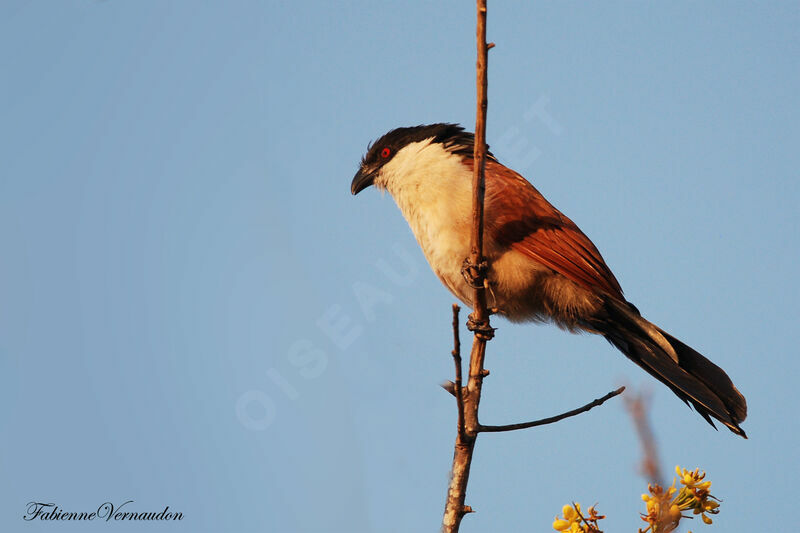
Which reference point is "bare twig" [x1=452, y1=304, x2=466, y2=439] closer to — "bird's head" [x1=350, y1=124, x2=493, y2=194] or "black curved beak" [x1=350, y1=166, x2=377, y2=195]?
"bird's head" [x1=350, y1=124, x2=493, y2=194]

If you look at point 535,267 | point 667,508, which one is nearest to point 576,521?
point 667,508

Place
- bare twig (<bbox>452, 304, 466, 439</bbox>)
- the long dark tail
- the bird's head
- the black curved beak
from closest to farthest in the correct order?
bare twig (<bbox>452, 304, 466, 439</bbox>) → the long dark tail → the bird's head → the black curved beak

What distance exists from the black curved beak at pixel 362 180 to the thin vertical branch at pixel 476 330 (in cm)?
164

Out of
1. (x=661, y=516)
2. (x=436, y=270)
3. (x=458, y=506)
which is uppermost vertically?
(x=436, y=270)

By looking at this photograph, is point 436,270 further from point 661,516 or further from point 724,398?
point 661,516

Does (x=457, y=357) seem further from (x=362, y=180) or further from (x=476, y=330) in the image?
(x=362, y=180)

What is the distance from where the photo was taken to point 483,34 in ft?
7.02

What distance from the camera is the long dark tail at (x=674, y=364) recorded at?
3.29 metres

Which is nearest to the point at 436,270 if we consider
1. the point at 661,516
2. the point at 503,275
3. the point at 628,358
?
the point at 503,275

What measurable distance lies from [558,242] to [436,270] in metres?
0.64

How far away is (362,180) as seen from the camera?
440 centimetres

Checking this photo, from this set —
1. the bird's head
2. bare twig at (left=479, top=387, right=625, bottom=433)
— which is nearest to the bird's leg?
bare twig at (left=479, top=387, right=625, bottom=433)

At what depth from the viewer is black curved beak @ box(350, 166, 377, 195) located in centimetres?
438

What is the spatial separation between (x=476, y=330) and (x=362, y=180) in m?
1.74
